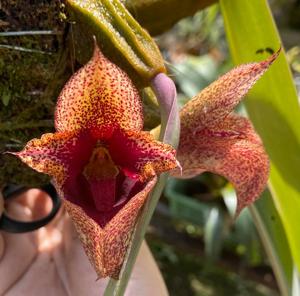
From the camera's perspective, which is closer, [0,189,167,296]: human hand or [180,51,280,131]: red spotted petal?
[180,51,280,131]: red spotted petal

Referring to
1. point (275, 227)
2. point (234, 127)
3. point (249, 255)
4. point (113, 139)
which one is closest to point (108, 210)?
point (113, 139)

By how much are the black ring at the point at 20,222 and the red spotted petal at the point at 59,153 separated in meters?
0.16

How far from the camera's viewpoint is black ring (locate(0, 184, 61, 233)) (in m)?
0.49

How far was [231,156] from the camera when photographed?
43 centimetres

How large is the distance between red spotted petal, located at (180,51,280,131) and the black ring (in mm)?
171

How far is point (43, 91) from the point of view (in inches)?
16.8

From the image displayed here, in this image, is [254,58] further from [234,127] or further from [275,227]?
[275,227]

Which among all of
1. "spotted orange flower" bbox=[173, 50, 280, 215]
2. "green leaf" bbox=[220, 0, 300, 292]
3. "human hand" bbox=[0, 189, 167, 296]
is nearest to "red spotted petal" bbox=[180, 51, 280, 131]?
"spotted orange flower" bbox=[173, 50, 280, 215]

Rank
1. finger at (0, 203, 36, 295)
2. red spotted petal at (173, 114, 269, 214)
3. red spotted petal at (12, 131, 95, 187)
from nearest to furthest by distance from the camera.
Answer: red spotted petal at (12, 131, 95, 187), red spotted petal at (173, 114, 269, 214), finger at (0, 203, 36, 295)

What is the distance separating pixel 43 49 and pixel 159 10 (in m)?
Answer: 0.10

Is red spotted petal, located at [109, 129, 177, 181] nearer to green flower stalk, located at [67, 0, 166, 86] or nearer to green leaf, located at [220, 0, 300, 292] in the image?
green flower stalk, located at [67, 0, 166, 86]

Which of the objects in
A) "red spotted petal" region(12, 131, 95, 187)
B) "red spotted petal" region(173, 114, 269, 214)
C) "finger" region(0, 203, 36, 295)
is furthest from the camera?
"finger" region(0, 203, 36, 295)

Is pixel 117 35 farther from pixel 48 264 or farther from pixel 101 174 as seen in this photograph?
pixel 48 264

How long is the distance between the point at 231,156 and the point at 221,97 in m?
0.07
